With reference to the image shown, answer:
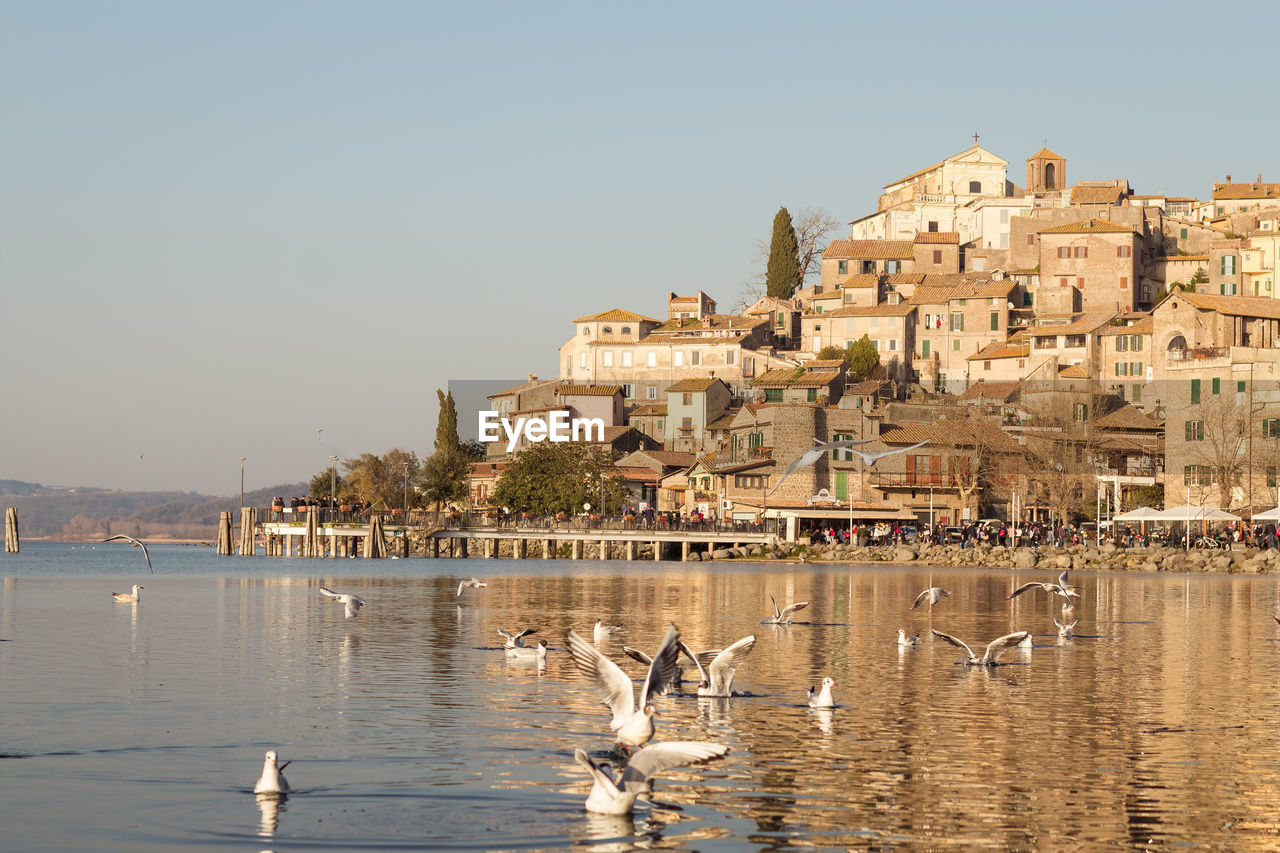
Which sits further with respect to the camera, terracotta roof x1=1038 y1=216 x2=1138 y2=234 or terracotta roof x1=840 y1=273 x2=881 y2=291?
terracotta roof x1=840 y1=273 x2=881 y2=291

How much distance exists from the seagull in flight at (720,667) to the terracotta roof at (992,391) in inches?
3296

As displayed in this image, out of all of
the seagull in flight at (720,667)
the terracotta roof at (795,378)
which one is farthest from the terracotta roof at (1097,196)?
the seagull in flight at (720,667)

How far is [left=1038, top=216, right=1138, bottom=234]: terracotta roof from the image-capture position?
11344 centimetres

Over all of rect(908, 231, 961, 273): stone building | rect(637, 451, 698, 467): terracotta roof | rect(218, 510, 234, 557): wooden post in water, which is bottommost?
rect(218, 510, 234, 557): wooden post in water

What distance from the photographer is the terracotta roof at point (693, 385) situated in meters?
108

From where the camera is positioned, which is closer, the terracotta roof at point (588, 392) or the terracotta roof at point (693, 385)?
the terracotta roof at point (693, 385)

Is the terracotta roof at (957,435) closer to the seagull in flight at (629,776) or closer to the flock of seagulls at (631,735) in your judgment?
the flock of seagulls at (631,735)

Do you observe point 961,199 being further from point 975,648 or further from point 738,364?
point 975,648

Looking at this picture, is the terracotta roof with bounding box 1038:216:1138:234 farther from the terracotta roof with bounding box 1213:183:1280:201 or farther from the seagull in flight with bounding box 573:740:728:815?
the seagull in flight with bounding box 573:740:728:815

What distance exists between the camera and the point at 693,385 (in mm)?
108938

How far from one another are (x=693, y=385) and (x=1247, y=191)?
53.8 meters

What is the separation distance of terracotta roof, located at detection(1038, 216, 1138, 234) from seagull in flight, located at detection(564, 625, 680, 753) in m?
Answer: 106

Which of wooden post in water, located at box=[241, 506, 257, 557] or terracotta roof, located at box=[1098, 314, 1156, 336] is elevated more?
terracotta roof, located at box=[1098, 314, 1156, 336]

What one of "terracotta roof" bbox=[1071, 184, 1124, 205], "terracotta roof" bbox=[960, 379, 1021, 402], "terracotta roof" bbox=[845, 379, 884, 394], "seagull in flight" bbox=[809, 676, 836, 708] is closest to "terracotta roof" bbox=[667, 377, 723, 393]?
"terracotta roof" bbox=[845, 379, 884, 394]
